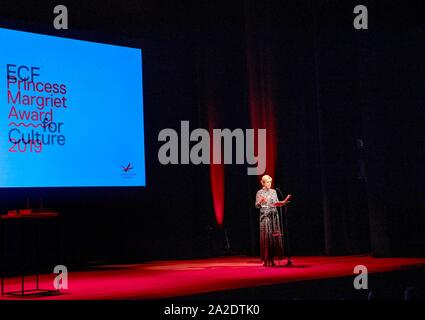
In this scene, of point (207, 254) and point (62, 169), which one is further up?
point (62, 169)

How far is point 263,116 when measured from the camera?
29.9ft

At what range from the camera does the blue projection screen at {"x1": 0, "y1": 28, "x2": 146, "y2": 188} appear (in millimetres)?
7246

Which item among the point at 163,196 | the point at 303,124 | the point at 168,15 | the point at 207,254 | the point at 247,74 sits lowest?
the point at 207,254

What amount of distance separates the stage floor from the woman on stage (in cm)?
19

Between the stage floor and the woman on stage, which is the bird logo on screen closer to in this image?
the stage floor

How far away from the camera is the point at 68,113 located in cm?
762

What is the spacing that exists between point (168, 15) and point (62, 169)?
2856mm

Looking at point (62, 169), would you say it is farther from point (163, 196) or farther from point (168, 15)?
point (168, 15)

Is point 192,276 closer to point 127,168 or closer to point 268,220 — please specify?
point 268,220
